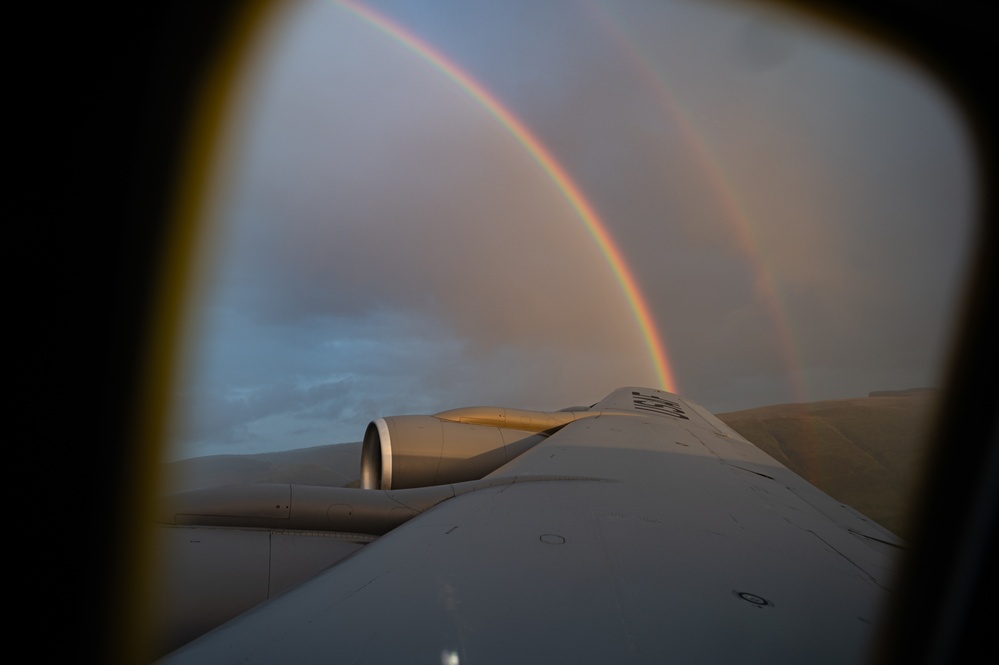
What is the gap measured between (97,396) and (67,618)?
774 mm

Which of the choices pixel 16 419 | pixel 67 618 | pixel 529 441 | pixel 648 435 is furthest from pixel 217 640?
pixel 529 441

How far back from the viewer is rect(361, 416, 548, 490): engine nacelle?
21.8 ft

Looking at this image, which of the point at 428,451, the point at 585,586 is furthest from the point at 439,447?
the point at 585,586

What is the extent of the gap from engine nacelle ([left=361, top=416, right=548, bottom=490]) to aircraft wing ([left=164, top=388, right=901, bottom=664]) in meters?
2.78

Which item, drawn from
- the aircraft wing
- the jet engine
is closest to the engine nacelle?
the jet engine

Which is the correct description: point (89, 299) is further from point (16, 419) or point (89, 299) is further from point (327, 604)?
point (327, 604)

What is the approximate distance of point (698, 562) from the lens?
219 cm

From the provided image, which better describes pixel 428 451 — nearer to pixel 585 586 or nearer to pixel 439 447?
pixel 439 447

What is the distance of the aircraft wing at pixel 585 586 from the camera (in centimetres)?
145

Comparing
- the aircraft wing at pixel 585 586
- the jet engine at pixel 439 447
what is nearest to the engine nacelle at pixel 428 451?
the jet engine at pixel 439 447

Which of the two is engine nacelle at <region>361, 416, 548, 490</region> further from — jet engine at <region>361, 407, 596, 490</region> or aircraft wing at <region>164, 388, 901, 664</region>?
aircraft wing at <region>164, 388, 901, 664</region>

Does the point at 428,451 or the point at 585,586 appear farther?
the point at 428,451

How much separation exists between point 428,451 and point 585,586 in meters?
5.17

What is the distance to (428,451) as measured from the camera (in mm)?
6793
